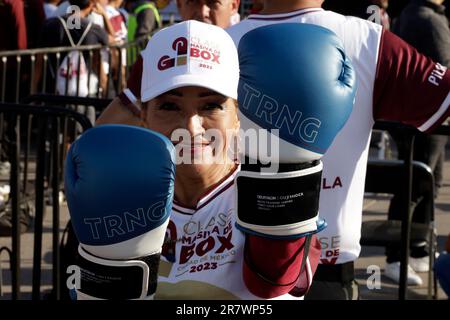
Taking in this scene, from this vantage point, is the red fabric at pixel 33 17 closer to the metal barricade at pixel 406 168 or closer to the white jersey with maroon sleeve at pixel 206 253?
the metal barricade at pixel 406 168

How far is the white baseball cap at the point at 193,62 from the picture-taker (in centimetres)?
243

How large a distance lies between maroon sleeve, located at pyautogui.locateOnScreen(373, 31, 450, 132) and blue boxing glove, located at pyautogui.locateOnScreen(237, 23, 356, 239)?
104 centimetres

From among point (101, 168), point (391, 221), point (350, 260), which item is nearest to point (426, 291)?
point (391, 221)

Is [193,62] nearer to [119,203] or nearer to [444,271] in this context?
[119,203]

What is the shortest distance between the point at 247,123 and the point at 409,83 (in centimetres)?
120

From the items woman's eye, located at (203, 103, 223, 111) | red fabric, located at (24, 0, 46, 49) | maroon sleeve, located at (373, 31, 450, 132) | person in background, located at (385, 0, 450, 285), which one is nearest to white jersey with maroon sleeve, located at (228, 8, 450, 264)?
maroon sleeve, located at (373, 31, 450, 132)

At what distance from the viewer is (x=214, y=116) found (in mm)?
2490

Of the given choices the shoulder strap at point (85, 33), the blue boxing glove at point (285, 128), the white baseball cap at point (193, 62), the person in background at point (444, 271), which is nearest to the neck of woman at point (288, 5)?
the white baseball cap at point (193, 62)

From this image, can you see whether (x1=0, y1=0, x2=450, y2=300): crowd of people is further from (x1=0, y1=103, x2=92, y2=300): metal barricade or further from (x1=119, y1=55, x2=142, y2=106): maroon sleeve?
(x1=0, y1=103, x2=92, y2=300): metal barricade

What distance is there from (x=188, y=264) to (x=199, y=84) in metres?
0.47

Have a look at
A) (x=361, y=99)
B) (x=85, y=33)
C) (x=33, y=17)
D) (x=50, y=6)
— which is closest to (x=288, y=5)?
(x=361, y=99)

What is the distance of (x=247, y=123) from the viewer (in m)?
2.22

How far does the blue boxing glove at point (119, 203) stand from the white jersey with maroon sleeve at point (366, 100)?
130cm

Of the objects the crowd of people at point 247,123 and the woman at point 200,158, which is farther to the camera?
the woman at point 200,158
